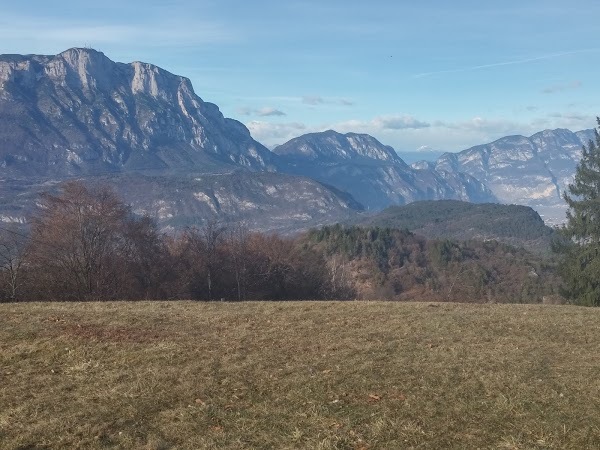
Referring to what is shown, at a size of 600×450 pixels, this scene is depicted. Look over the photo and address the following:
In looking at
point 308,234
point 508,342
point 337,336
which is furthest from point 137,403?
point 308,234

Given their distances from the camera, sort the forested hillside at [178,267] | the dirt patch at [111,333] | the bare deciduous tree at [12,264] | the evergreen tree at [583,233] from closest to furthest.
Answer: the dirt patch at [111,333] < the bare deciduous tree at [12,264] < the forested hillside at [178,267] < the evergreen tree at [583,233]

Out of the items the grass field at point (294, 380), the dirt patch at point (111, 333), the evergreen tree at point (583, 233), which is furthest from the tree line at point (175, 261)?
the grass field at point (294, 380)

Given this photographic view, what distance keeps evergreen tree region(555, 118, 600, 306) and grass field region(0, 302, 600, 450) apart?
2391cm

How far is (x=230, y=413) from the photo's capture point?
966 centimetres

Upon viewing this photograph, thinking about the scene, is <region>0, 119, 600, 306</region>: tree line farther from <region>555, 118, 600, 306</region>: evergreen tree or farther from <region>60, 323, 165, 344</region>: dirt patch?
<region>60, 323, 165, 344</region>: dirt patch

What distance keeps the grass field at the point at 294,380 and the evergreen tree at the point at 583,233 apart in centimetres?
2391

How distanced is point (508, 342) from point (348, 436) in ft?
Answer: 23.7

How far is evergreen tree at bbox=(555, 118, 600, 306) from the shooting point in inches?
1543

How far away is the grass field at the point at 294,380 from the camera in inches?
346

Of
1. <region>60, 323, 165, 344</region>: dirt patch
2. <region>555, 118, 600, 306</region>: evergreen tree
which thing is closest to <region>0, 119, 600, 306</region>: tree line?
<region>555, 118, 600, 306</region>: evergreen tree

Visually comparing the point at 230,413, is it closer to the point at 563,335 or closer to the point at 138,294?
the point at 563,335

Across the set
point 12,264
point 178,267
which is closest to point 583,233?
point 178,267

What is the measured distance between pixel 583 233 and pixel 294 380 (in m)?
36.7

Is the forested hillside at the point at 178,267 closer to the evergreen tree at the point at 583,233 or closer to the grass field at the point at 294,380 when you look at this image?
the grass field at the point at 294,380
